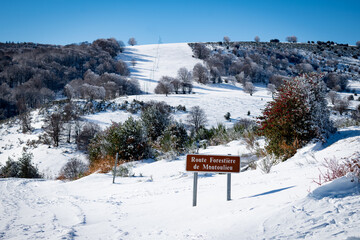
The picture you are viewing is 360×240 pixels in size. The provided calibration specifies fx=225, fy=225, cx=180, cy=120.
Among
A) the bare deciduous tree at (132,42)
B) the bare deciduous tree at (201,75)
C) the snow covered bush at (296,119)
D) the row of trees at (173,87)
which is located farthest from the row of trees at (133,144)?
the bare deciduous tree at (132,42)

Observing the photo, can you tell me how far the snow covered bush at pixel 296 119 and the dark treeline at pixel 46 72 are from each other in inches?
1601

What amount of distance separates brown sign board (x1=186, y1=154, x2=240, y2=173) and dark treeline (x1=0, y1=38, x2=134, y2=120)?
42932mm

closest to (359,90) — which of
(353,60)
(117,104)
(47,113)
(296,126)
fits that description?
(353,60)

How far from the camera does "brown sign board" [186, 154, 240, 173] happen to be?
3.98 metres

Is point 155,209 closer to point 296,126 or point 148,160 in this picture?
point 296,126

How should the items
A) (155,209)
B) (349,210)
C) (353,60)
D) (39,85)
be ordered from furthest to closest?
(353,60) → (39,85) → (155,209) → (349,210)

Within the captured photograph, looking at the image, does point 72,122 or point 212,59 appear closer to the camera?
point 72,122

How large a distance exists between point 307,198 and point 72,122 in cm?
2745

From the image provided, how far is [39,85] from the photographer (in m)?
54.2

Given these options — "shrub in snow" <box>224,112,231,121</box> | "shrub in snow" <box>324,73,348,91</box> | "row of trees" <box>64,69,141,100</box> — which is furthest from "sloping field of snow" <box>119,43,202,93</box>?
"shrub in snow" <box>324,73,348,91</box>

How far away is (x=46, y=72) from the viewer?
61.8 metres

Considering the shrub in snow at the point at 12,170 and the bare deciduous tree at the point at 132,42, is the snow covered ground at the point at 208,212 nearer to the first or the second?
the shrub in snow at the point at 12,170

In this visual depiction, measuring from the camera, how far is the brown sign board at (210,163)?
398 centimetres

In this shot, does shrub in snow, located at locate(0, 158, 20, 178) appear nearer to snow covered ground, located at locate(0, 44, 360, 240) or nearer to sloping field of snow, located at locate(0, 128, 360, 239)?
snow covered ground, located at locate(0, 44, 360, 240)
